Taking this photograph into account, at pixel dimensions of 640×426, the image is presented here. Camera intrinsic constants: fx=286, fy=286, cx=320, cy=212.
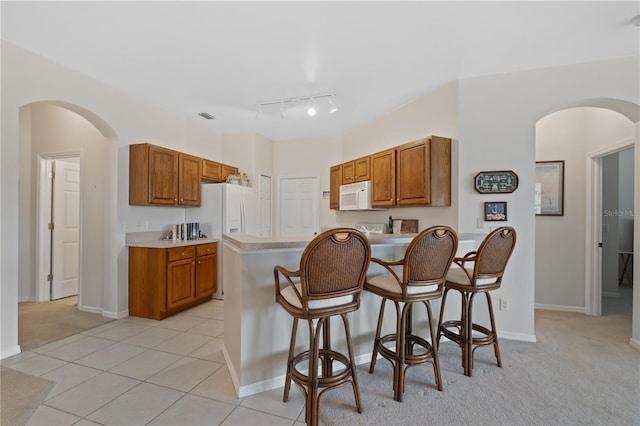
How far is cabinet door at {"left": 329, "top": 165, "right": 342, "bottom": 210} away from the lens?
201 inches

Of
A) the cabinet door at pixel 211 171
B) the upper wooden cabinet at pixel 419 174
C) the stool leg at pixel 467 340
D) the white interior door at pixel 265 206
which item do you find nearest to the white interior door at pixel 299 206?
the white interior door at pixel 265 206

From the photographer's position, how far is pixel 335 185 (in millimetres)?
5219

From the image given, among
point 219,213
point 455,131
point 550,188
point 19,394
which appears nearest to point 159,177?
point 219,213

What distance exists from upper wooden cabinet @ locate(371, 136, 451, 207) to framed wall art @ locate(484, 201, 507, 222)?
0.39 metres

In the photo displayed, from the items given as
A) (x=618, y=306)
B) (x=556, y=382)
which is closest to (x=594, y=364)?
(x=556, y=382)

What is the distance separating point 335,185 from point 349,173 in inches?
20.2

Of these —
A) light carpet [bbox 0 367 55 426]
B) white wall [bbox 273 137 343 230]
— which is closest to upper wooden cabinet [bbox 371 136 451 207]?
white wall [bbox 273 137 343 230]

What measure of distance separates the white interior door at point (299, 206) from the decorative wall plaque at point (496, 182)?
10.5 ft

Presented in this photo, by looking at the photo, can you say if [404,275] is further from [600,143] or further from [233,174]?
[233,174]

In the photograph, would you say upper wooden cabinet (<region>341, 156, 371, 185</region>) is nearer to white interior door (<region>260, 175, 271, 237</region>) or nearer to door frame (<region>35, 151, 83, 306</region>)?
white interior door (<region>260, 175, 271, 237</region>)

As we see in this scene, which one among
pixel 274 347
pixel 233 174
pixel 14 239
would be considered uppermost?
pixel 233 174

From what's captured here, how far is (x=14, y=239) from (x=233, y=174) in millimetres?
3040

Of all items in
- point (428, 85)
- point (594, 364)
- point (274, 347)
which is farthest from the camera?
point (428, 85)

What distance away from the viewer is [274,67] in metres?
3.00
